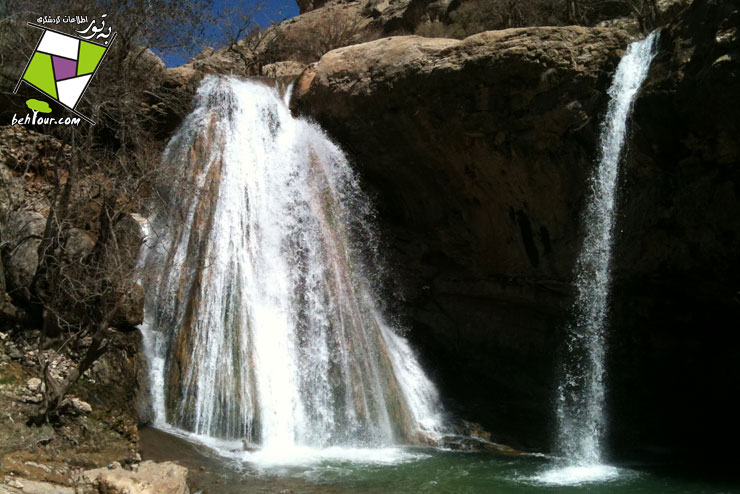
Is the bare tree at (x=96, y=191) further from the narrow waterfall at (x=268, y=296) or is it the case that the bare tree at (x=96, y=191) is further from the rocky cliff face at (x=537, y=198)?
the rocky cliff face at (x=537, y=198)

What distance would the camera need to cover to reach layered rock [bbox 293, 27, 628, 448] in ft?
38.7

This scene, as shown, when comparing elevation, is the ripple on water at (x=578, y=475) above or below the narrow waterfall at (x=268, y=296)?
below

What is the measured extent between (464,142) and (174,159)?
5775 millimetres

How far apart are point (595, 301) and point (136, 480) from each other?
28.5 ft

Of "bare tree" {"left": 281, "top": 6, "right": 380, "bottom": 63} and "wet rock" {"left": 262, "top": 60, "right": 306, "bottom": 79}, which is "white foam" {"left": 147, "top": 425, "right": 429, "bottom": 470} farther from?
"bare tree" {"left": 281, "top": 6, "right": 380, "bottom": 63}

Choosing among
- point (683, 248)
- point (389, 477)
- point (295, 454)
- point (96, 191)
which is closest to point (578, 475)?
point (389, 477)

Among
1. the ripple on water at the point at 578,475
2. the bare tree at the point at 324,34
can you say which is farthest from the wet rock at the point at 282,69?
the ripple on water at the point at 578,475

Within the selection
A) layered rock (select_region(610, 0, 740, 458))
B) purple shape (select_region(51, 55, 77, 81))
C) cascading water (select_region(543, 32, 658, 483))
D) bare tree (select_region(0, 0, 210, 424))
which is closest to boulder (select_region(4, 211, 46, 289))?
bare tree (select_region(0, 0, 210, 424))

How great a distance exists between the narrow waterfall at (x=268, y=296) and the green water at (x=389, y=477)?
3.38ft

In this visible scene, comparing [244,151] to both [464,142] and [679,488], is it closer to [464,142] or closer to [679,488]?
[464,142]

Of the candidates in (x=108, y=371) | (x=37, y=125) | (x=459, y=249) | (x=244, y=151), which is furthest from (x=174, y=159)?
(x=459, y=249)

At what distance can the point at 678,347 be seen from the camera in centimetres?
1268

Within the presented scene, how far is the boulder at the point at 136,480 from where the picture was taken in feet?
21.9

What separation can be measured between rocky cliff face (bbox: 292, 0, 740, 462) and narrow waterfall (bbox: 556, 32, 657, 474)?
0.75 ft
